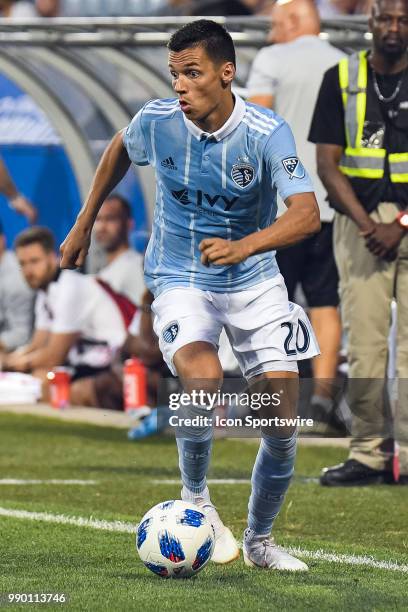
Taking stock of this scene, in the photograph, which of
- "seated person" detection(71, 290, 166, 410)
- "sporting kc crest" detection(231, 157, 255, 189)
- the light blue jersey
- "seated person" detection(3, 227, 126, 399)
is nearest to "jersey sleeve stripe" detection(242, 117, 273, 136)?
the light blue jersey

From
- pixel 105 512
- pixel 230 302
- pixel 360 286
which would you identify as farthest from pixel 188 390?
pixel 360 286

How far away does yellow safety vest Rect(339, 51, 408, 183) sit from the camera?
9648 mm

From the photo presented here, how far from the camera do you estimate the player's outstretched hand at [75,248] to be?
7188 millimetres

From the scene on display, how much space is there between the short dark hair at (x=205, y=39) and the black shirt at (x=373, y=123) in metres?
2.85

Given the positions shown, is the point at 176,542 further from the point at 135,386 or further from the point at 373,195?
the point at 135,386

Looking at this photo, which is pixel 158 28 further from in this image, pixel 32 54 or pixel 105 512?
pixel 105 512

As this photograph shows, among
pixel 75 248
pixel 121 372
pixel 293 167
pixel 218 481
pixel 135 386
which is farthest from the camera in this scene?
pixel 121 372

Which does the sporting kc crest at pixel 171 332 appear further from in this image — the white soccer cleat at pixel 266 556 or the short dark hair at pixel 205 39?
the short dark hair at pixel 205 39

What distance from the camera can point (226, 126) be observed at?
6.87 m

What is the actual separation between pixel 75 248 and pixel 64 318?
283 inches

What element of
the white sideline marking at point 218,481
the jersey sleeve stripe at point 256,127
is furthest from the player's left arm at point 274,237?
the white sideline marking at point 218,481

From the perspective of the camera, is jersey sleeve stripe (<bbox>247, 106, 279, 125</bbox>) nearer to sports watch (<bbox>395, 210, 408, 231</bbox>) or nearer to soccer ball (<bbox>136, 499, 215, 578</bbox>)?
soccer ball (<bbox>136, 499, 215, 578</bbox>)

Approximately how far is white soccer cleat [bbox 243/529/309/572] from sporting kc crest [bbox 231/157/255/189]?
53.9 inches

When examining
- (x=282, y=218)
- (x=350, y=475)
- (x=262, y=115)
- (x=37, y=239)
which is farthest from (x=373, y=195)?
(x=37, y=239)
